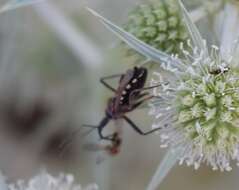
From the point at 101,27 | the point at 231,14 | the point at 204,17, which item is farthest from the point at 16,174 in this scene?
the point at 231,14

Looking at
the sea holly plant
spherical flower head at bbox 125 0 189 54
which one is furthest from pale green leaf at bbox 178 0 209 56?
spherical flower head at bbox 125 0 189 54

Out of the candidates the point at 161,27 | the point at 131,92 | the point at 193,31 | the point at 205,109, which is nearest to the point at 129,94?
the point at 131,92

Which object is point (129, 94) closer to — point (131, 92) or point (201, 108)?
point (131, 92)

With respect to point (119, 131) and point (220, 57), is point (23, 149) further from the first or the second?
point (220, 57)

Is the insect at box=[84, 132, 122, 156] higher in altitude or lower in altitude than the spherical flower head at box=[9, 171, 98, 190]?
lower

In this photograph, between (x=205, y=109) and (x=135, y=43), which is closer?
(x=135, y=43)

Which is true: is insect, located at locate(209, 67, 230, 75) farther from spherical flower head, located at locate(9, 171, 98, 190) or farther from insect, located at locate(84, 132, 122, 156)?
insect, located at locate(84, 132, 122, 156)

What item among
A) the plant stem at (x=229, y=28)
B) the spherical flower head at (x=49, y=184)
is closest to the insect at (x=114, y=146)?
the spherical flower head at (x=49, y=184)

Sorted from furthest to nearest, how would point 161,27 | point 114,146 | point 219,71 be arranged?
point 114,146 < point 161,27 < point 219,71
